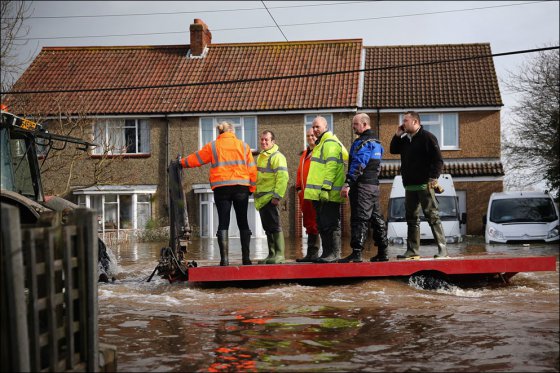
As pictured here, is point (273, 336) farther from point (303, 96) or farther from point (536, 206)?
point (303, 96)

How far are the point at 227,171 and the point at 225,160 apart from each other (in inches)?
6.5

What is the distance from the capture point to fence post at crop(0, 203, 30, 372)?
213 inches

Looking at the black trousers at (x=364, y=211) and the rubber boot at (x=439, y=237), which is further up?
the black trousers at (x=364, y=211)

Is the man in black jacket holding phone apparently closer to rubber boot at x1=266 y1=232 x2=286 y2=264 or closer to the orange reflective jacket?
rubber boot at x1=266 y1=232 x2=286 y2=264

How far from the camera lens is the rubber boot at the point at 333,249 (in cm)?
1209

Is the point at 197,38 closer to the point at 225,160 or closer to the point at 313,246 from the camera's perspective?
the point at 313,246

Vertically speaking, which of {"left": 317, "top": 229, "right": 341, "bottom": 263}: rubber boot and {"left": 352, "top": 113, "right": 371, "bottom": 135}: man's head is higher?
{"left": 352, "top": 113, "right": 371, "bottom": 135}: man's head

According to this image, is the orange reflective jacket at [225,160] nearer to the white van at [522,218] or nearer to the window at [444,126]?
the white van at [522,218]

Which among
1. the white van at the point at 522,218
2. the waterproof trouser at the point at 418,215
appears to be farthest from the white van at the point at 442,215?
the waterproof trouser at the point at 418,215

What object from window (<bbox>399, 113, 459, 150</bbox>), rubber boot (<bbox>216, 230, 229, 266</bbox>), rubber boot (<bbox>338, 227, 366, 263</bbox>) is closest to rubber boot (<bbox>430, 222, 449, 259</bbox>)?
rubber boot (<bbox>338, 227, 366, 263</bbox>)

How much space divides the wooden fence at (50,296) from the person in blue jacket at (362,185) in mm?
5676

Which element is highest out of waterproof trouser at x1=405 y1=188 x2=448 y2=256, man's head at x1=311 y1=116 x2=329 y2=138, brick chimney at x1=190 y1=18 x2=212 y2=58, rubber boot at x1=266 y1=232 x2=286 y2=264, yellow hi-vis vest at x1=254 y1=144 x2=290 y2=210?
brick chimney at x1=190 y1=18 x2=212 y2=58

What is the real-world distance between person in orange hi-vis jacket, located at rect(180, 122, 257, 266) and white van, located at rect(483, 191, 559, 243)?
51.0ft

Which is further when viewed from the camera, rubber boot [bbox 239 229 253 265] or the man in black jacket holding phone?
rubber boot [bbox 239 229 253 265]
